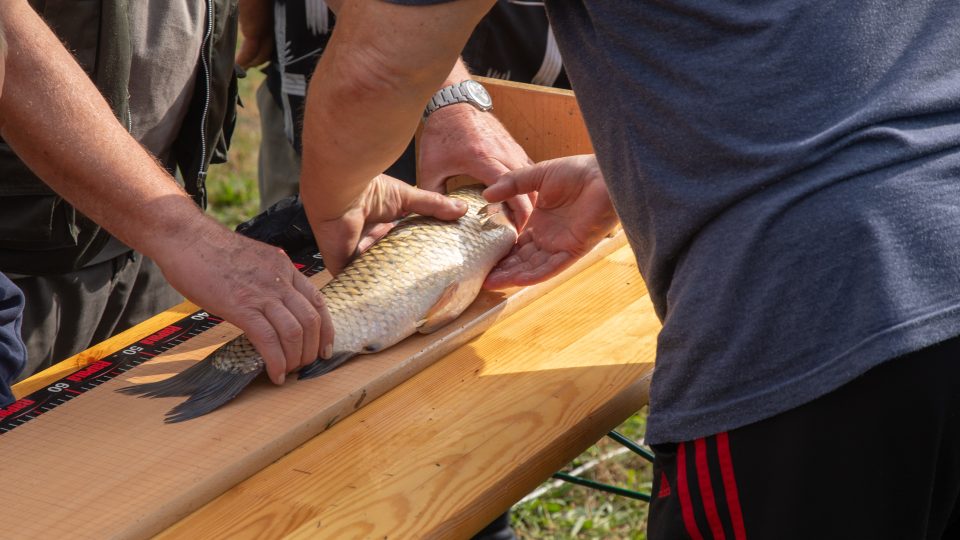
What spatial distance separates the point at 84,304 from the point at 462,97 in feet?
4.39

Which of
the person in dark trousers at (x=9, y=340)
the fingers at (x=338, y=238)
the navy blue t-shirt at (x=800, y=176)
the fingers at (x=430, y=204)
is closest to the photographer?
the navy blue t-shirt at (x=800, y=176)

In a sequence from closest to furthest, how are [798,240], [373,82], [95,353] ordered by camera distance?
→ [798,240]
[373,82]
[95,353]

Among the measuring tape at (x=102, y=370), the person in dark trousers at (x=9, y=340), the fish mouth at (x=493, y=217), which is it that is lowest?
the fish mouth at (x=493, y=217)

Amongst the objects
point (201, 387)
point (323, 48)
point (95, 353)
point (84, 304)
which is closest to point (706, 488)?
point (201, 387)

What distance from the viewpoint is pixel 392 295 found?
2.54 m

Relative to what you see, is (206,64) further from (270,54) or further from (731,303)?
(731,303)

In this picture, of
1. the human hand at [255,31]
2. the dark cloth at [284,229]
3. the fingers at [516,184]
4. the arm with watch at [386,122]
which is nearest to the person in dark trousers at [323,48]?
the human hand at [255,31]

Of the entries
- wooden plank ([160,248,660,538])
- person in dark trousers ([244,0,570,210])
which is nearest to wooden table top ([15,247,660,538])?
wooden plank ([160,248,660,538])

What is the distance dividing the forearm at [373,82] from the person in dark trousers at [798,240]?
0.06 ft

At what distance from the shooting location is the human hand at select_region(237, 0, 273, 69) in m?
3.92

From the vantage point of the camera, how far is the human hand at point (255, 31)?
3920mm

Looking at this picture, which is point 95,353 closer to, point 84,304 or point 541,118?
point 84,304

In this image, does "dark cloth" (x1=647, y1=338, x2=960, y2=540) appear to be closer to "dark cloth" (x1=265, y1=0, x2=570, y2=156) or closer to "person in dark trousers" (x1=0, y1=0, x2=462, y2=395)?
"person in dark trousers" (x1=0, y1=0, x2=462, y2=395)

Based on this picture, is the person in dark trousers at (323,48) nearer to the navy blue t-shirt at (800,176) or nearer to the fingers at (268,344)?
the fingers at (268,344)
